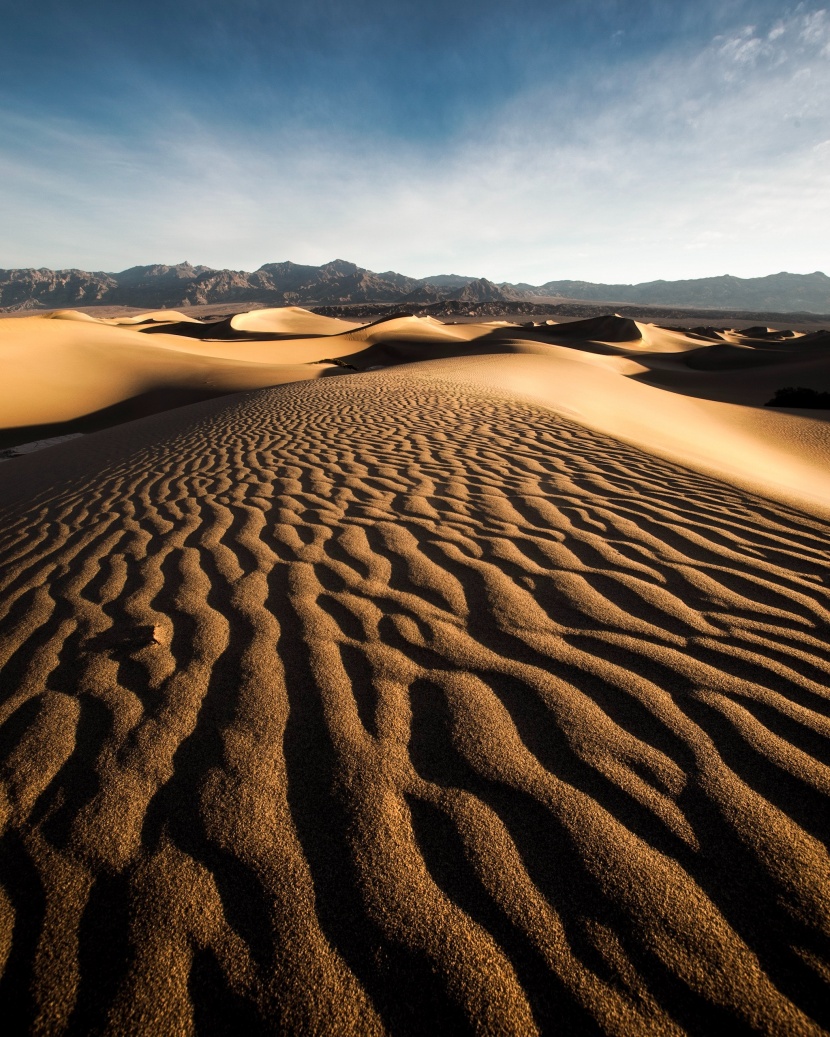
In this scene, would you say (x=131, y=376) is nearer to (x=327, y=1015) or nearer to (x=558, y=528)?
(x=558, y=528)

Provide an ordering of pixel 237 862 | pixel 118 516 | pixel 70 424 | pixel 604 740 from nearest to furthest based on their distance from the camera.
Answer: pixel 237 862 < pixel 604 740 < pixel 118 516 < pixel 70 424

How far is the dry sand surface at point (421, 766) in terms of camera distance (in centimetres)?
114

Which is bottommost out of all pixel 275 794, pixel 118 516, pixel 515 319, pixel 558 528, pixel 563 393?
pixel 515 319

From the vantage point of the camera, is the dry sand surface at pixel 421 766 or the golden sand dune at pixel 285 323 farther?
the golden sand dune at pixel 285 323

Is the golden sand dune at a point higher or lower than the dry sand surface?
lower

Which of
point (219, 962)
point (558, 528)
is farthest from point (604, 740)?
point (558, 528)

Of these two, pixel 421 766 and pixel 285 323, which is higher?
pixel 421 766

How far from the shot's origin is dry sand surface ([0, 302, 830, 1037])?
1138 millimetres

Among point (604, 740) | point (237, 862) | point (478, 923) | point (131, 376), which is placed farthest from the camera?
point (131, 376)

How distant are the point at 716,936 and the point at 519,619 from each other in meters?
1.34

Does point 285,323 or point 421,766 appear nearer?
point 421,766

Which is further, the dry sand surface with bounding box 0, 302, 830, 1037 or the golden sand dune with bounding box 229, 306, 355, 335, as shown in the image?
the golden sand dune with bounding box 229, 306, 355, 335

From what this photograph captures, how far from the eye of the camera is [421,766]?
65.1 inches

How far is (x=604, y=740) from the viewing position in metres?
1.71
